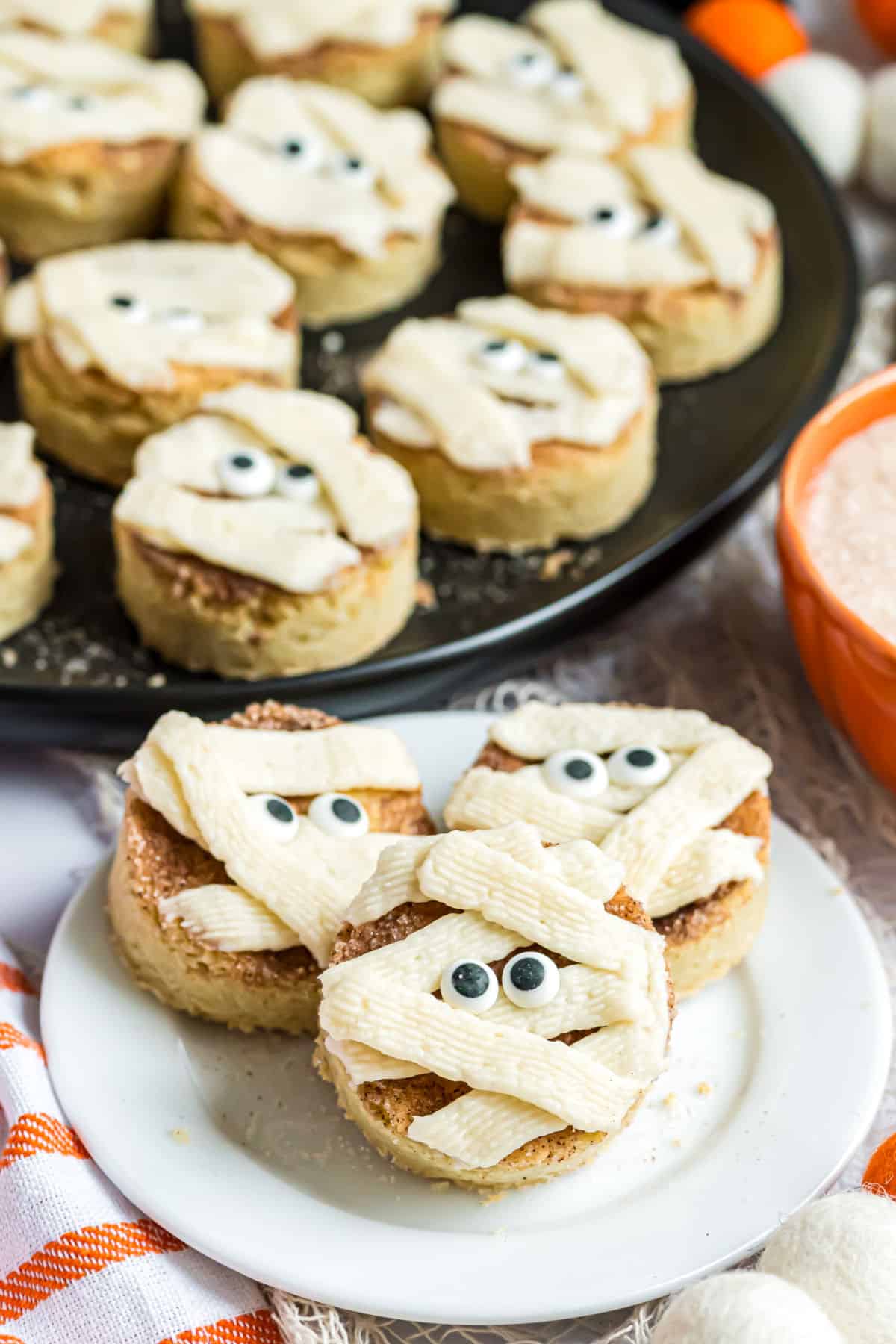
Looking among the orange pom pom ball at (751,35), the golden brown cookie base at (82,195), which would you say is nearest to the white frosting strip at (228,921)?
the golden brown cookie base at (82,195)

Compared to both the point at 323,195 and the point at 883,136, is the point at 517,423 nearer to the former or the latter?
the point at 323,195

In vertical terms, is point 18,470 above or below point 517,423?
below

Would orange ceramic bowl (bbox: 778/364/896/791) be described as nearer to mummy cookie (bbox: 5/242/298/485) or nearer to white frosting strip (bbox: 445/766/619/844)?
white frosting strip (bbox: 445/766/619/844)

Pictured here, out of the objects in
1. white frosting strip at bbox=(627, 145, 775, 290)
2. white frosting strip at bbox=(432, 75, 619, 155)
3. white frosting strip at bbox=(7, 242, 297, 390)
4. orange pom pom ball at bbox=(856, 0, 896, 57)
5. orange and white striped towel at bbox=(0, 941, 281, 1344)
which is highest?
orange pom pom ball at bbox=(856, 0, 896, 57)

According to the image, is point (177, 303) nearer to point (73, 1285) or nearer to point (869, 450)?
point (869, 450)

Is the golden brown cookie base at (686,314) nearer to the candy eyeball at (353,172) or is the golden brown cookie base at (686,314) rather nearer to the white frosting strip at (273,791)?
the candy eyeball at (353,172)

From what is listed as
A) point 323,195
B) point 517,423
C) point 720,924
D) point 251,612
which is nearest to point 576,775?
point 720,924

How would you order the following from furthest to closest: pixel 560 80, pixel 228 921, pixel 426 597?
1. pixel 560 80
2. pixel 426 597
3. pixel 228 921

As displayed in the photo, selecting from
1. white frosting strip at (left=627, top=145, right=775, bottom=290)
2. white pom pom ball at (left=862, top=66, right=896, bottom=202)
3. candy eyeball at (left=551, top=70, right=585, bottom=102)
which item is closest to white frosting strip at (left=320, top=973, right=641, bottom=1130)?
white frosting strip at (left=627, top=145, right=775, bottom=290)
